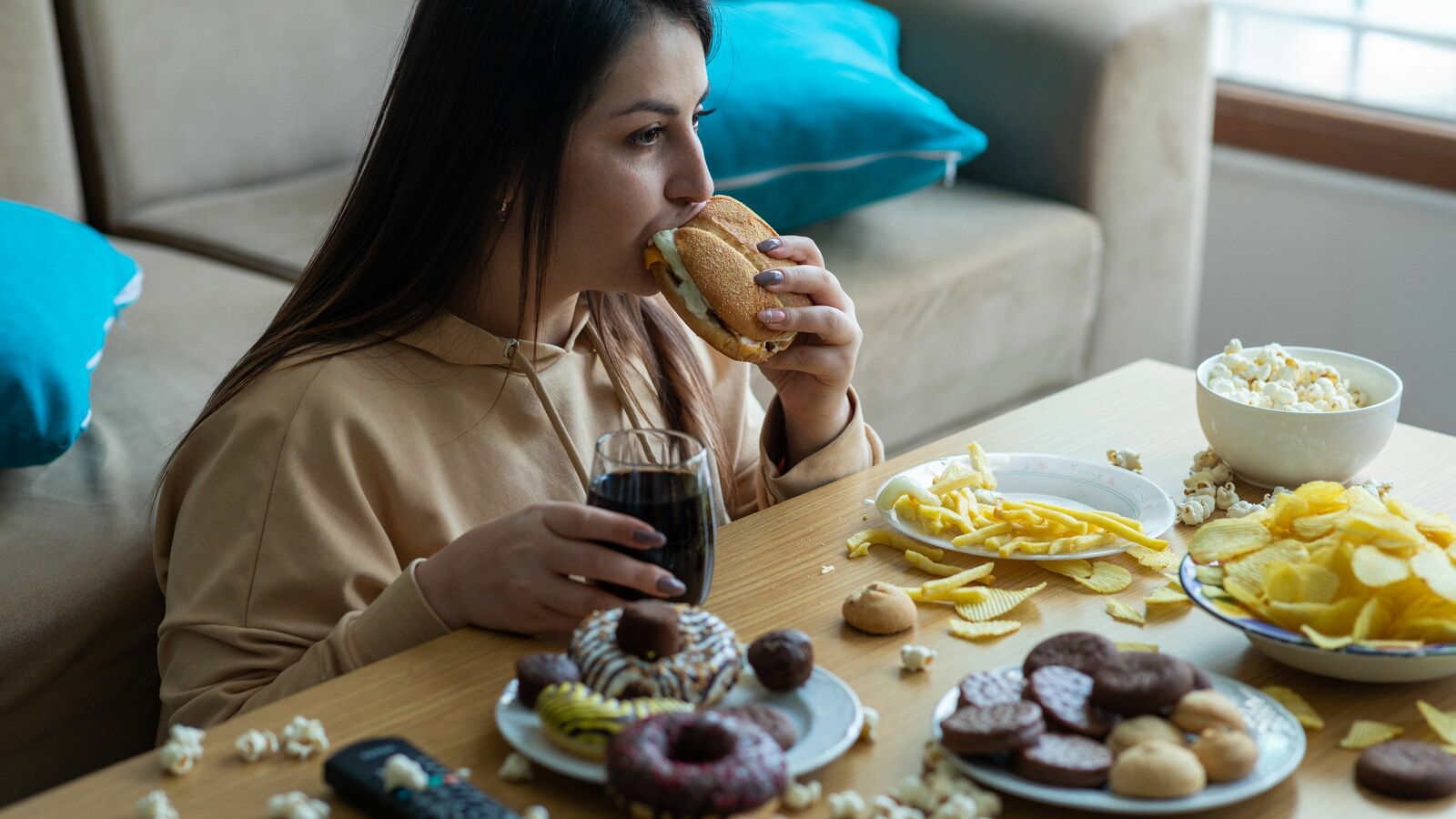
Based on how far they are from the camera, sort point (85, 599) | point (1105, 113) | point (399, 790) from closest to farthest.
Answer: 1. point (399, 790)
2. point (85, 599)
3. point (1105, 113)

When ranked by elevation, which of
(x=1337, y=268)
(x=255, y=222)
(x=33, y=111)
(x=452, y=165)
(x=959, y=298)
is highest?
(x=452, y=165)

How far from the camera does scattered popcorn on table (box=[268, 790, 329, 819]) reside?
769 mm

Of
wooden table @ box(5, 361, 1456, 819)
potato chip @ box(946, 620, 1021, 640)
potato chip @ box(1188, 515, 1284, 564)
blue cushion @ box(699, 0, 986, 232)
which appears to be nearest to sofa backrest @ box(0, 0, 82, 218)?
blue cushion @ box(699, 0, 986, 232)

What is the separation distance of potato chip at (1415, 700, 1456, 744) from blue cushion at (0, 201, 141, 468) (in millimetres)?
1290

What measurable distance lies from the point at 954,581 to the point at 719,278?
0.32m

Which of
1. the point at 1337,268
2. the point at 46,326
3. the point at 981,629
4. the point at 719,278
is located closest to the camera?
the point at 981,629

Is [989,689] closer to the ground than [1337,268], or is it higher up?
higher up

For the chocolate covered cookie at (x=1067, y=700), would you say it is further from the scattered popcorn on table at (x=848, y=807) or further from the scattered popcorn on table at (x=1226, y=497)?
the scattered popcorn on table at (x=1226, y=497)

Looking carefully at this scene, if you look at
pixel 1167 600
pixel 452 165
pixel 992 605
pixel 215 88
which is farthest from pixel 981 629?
pixel 215 88

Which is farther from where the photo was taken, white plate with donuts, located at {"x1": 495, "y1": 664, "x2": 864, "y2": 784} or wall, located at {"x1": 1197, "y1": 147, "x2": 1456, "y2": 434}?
wall, located at {"x1": 1197, "y1": 147, "x2": 1456, "y2": 434}

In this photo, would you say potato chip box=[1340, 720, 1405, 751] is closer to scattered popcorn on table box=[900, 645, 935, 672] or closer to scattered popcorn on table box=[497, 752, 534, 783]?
scattered popcorn on table box=[900, 645, 935, 672]

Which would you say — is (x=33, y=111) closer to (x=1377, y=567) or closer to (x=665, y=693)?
(x=665, y=693)

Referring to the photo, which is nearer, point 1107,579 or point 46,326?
point 1107,579

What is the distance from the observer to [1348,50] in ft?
9.88
